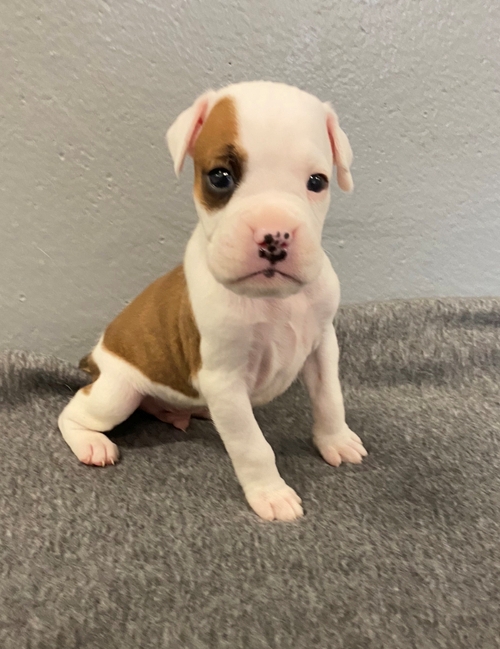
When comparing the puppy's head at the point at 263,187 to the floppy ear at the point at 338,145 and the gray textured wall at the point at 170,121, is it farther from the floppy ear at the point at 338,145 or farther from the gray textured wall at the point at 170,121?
the gray textured wall at the point at 170,121

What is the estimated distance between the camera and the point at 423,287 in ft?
5.05

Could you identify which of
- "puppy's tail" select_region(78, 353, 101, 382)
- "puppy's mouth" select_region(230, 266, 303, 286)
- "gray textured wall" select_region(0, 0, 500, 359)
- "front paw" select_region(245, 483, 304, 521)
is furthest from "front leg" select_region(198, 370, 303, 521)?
"gray textured wall" select_region(0, 0, 500, 359)

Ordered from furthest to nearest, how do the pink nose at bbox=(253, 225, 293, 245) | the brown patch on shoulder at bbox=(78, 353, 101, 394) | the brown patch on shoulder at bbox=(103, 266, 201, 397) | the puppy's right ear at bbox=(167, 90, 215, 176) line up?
the brown patch on shoulder at bbox=(78, 353, 101, 394) → the brown patch on shoulder at bbox=(103, 266, 201, 397) → the puppy's right ear at bbox=(167, 90, 215, 176) → the pink nose at bbox=(253, 225, 293, 245)

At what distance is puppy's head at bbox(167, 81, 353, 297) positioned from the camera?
70 cm

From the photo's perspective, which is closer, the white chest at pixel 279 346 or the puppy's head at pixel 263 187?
the puppy's head at pixel 263 187

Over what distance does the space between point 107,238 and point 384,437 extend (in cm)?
83

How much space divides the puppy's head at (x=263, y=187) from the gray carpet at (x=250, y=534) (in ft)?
1.44

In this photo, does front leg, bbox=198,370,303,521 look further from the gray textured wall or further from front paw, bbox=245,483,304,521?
the gray textured wall

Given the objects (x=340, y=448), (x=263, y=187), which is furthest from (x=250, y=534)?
(x=263, y=187)

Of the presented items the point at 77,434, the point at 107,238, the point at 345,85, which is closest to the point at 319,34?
the point at 345,85

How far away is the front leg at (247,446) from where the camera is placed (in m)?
0.93

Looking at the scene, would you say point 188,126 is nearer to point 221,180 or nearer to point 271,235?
point 221,180

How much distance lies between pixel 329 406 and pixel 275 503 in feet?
0.76

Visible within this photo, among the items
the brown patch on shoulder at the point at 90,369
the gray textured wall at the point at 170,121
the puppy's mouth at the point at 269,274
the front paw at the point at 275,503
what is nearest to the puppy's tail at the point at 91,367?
the brown patch on shoulder at the point at 90,369
